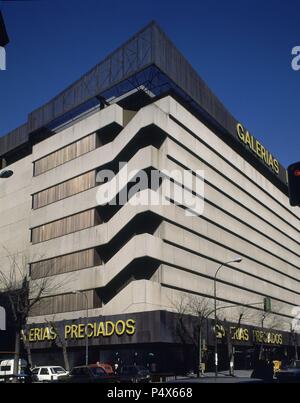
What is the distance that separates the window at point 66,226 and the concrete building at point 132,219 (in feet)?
0.63

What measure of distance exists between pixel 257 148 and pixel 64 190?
35.9 meters

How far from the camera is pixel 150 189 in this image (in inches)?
2015

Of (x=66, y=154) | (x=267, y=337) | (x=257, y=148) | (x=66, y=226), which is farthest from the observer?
(x=257, y=148)

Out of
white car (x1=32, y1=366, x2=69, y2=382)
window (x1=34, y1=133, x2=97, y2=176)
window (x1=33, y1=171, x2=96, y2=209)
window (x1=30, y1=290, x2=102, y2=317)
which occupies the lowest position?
white car (x1=32, y1=366, x2=69, y2=382)

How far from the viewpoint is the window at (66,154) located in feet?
196

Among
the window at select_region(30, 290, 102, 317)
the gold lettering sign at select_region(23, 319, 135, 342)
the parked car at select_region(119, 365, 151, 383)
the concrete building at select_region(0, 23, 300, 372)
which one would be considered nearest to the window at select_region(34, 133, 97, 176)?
the concrete building at select_region(0, 23, 300, 372)

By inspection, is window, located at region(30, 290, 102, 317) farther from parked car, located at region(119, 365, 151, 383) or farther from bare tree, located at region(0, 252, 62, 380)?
parked car, located at region(119, 365, 151, 383)

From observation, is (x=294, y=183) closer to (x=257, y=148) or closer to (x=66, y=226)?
(x=66, y=226)

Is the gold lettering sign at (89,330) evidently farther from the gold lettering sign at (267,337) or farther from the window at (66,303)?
the gold lettering sign at (267,337)

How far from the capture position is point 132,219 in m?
51.8

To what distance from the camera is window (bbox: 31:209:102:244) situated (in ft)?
186

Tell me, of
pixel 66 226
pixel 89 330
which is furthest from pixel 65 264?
pixel 89 330

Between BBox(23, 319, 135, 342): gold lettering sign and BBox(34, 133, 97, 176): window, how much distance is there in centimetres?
2191

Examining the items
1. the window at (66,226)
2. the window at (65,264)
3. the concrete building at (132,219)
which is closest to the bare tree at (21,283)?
the concrete building at (132,219)
